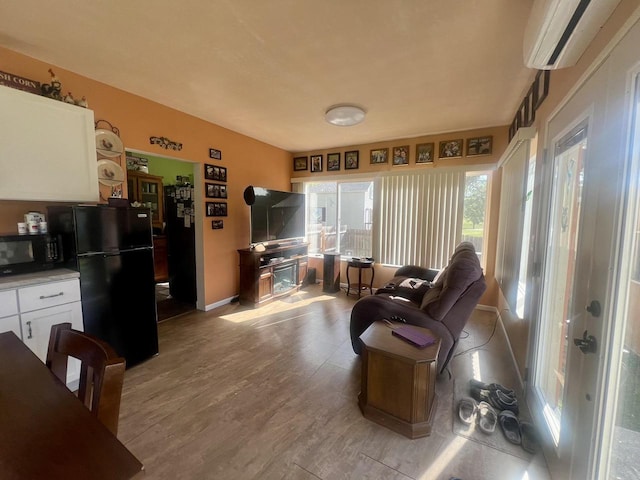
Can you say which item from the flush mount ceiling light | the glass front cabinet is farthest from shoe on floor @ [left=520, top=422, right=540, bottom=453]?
the glass front cabinet

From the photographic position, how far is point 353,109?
286cm

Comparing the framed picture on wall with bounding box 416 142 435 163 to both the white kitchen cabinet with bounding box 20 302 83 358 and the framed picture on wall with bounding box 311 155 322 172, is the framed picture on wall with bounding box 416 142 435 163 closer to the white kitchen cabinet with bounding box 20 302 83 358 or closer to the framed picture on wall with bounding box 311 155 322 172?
the framed picture on wall with bounding box 311 155 322 172

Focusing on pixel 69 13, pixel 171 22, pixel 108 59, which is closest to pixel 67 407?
pixel 171 22

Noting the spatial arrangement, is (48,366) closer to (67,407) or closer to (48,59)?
(67,407)

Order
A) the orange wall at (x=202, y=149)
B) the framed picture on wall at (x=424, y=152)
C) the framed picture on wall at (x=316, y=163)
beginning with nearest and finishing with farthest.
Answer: the orange wall at (x=202, y=149), the framed picture on wall at (x=424, y=152), the framed picture on wall at (x=316, y=163)

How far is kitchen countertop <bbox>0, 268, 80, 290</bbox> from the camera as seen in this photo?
1746 millimetres

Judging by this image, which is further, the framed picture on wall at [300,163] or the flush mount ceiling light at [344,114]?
the framed picture on wall at [300,163]

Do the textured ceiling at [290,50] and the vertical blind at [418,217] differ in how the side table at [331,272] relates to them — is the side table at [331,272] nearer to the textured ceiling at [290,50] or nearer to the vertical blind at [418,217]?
the vertical blind at [418,217]

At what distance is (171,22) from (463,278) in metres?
2.65

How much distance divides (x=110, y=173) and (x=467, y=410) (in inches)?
142

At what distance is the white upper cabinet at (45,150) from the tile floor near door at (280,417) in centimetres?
162

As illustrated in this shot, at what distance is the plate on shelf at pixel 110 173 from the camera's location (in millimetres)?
2484

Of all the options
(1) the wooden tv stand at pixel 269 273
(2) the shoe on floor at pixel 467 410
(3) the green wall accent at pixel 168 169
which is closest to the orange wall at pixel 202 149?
(1) the wooden tv stand at pixel 269 273

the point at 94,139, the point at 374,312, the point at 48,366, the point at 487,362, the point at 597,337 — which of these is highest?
the point at 94,139
